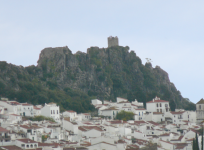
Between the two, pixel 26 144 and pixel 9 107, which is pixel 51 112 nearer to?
pixel 9 107

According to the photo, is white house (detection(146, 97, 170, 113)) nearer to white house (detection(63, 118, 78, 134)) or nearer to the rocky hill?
the rocky hill

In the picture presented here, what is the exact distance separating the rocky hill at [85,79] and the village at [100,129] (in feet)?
32.7

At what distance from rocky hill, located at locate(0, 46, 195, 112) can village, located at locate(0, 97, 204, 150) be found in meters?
9.97

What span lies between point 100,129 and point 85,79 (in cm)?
5425

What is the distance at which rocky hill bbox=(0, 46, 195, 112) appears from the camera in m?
102

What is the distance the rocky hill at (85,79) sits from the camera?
102438 millimetres

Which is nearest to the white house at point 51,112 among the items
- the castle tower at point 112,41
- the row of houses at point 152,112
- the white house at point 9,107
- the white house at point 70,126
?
the white house at point 9,107

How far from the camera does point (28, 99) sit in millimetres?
96812

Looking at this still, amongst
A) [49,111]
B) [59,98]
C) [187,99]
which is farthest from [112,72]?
[49,111]

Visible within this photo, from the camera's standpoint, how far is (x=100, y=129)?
72.3 meters

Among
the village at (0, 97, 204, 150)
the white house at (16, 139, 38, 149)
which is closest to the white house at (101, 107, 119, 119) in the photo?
the village at (0, 97, 204, 150)

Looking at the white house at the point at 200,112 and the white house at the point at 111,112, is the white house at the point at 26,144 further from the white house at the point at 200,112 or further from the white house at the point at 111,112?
the white house at the point at 200,112

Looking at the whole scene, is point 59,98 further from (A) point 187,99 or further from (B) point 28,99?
(A) point 187,99

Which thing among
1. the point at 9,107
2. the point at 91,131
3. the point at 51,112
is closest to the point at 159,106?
the point at 51,112
